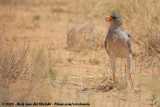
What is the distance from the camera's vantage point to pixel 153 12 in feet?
23.3

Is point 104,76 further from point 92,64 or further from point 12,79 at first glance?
point 12,79

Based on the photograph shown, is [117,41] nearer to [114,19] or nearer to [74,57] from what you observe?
[114,19]

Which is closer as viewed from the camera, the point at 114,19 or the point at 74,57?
the point at 114,19

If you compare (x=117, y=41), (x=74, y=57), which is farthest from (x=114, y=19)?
(x=74, y=57)

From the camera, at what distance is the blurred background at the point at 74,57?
443 cm

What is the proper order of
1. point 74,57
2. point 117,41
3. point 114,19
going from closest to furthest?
point 117,41, point 114,19, point 74,57

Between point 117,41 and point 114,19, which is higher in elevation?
point 114,19

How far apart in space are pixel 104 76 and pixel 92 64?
38.2 inches

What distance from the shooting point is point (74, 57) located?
698cm

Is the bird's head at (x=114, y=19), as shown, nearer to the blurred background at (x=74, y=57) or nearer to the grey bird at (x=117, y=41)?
the grey bird at (x=117, y=41)

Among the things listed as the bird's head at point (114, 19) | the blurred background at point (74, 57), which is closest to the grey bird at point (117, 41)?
the bird's head at point (114, 19)

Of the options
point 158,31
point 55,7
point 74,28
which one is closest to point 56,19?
point 55,7

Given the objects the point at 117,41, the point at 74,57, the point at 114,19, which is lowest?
the point at 74,57

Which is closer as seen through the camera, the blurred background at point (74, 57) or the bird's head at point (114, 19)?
the blurred background at point (74, 57)
